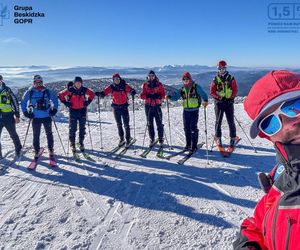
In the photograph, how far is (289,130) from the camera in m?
1.51

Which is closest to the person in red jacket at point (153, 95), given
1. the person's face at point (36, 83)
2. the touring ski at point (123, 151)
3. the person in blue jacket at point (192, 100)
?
the person in blue jacket at point (192, 100)

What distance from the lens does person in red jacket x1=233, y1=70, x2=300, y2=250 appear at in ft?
4.83

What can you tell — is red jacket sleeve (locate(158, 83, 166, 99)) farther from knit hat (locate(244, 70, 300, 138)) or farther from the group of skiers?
knit hat (locate(244, 70, 300, 138))

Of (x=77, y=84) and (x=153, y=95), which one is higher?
(x=77, y=84)

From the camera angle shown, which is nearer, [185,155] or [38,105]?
[38,105]

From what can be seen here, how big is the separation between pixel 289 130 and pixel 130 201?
5.37 m

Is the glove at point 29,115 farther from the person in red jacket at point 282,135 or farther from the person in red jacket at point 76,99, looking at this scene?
the person in red jacket at point 282,135

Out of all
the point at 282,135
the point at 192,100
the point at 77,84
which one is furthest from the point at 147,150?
the point at 282,135

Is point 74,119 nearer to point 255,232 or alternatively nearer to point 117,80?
point 117,80

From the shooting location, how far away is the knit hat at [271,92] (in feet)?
4.78

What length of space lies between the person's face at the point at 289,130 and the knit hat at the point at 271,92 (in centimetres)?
5

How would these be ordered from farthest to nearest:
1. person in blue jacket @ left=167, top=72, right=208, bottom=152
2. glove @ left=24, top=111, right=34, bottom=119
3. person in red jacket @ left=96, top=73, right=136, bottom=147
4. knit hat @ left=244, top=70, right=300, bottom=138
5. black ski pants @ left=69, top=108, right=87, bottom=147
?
person in red jacket @ left=96, top=73, right=136, bottom=147
black ski pants @ left=69, top=108, right=87, bottom=147
person in blue jacket @ left=167, top=72, right=208, bottom=152
glove @ left=24, top=111, right=34, bottom=119
knit hat @ left=244, top=70, right=300, bottom=138

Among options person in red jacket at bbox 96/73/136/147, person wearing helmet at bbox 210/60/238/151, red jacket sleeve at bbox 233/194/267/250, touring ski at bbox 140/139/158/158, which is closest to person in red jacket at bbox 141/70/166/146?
touring ski at bbox 140/139/158/158

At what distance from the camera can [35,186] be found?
7488 millimetres
